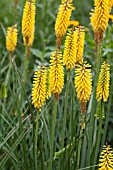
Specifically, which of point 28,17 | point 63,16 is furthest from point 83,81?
point 28,17

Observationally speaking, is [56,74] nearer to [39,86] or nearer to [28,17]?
[39,86]

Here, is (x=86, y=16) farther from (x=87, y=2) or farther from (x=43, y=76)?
(x=43, y=76)

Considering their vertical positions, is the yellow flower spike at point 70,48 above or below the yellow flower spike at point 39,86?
above

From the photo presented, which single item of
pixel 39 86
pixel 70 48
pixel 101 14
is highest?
A: pixel 101 14

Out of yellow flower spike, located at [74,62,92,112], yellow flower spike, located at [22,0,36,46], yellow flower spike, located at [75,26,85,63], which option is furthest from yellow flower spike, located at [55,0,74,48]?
yellow flower spike, located at [74,62,92,112]

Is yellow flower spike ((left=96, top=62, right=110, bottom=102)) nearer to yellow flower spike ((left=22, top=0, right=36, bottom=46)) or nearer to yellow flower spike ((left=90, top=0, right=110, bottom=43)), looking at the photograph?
yellow flower spike ((left=90, top=0, right=110, bottom=43))

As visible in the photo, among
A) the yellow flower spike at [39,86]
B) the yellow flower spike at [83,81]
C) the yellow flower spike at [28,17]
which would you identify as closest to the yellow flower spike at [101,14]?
the yellow flower spike at [83,81]

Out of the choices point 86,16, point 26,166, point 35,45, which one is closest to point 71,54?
point 26,166

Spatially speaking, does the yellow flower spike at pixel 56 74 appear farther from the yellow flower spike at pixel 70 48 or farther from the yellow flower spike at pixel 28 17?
the yellow flower spike at pixel 28 17

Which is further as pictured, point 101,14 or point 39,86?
Answer: point 101,14
